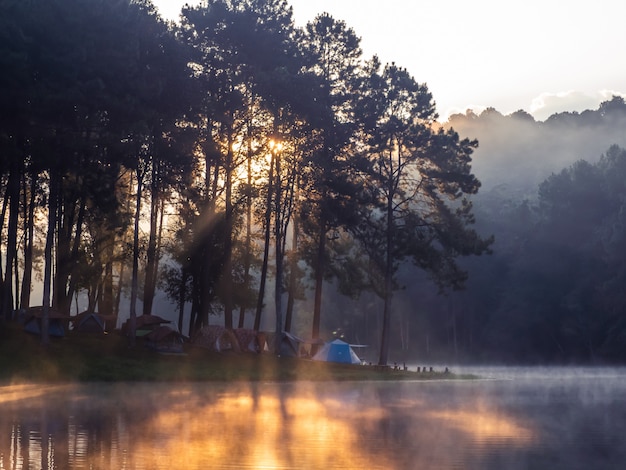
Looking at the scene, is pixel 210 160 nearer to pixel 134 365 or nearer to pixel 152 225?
pixel 152 225

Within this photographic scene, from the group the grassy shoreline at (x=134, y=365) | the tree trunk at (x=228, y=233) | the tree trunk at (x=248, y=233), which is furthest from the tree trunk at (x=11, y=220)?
the tree trunk at (x=248, y=233)

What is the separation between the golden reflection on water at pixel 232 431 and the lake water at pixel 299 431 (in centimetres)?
3

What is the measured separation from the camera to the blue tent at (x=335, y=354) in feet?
231

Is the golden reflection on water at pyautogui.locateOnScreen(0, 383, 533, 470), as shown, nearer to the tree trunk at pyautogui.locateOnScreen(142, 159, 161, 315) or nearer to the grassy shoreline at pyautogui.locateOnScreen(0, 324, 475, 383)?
the grassy shoreline at pyautogui.locateOnScreen(0, 324, 475, 383)

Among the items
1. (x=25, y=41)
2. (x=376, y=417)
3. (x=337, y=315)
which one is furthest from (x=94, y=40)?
(x=337, y=315)

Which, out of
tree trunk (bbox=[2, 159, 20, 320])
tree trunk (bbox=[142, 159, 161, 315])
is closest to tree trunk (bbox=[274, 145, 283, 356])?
tree trunk (bbox=[142, 159, 161, 315])

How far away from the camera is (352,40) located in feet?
231

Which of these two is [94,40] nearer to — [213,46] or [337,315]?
[213,46]

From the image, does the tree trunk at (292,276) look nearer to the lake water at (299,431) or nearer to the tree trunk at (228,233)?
the tree trunk at (228,233)

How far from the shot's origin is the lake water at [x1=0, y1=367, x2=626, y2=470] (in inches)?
633

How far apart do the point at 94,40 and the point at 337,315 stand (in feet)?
321

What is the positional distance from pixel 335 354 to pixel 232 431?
49.7 m

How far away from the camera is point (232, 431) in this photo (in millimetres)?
21375

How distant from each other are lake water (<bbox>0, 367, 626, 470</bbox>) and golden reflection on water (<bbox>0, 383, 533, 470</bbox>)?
0.11 ft
